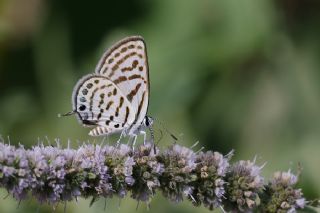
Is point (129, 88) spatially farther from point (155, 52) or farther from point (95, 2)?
point (95, 2)

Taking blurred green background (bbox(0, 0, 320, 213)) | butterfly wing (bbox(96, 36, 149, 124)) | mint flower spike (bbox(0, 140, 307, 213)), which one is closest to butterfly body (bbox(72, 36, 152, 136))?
butterfly wing (bbox(96, 36, 149, 124))

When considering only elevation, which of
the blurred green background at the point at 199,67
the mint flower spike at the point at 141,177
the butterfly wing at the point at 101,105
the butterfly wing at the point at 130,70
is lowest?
the mint flower spike at the point at 141,177

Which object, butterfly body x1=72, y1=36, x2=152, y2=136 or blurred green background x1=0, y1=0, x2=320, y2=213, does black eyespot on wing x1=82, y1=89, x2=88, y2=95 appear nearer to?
butterfly body x1=72, y1=36, x2=152, y2=136

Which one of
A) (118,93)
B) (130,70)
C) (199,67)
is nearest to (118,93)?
(118,93)

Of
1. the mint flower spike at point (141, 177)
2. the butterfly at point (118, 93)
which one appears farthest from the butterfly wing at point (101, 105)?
the mint flower spike at point (141, 177)

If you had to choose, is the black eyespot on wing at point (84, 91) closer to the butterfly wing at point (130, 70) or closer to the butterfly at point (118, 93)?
the butterfly at point (118, 93)

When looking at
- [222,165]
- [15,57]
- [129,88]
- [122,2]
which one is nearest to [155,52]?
[122,2]
